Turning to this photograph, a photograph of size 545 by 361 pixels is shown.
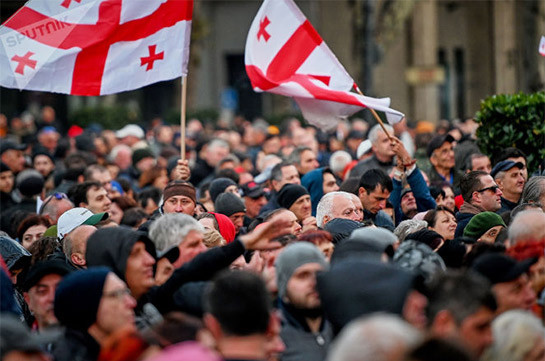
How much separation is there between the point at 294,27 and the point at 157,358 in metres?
6.40

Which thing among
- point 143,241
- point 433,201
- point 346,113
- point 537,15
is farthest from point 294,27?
point 537,15

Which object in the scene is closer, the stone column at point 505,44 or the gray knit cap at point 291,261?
the gray knit cap at point 291,261

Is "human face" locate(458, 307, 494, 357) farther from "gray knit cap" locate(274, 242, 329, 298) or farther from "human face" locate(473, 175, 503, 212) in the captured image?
"human face" locate(473, 175, 503, 212)

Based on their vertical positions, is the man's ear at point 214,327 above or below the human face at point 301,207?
above

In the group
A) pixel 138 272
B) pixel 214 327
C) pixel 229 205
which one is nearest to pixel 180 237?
pixel 138 272

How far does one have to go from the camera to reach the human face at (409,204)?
11.3m

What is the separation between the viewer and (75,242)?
8.50 m

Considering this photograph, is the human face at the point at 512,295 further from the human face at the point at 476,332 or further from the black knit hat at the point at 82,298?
the black knit hat at the point at 82,298

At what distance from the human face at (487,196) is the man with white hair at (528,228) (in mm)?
3078

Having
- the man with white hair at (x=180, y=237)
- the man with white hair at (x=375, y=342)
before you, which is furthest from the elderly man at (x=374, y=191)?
the man with white hair at (x=375, y=342)

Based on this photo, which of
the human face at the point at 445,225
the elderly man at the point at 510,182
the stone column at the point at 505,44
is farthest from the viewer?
the stone column at the point at 505,44

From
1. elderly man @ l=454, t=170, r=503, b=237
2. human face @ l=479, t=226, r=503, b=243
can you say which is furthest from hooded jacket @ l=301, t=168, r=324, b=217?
human face @ l=479, t=226, r=503, b=243

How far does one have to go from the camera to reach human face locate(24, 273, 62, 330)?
6793 millimetres

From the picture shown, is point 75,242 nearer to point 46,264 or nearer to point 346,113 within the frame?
point 46,264
